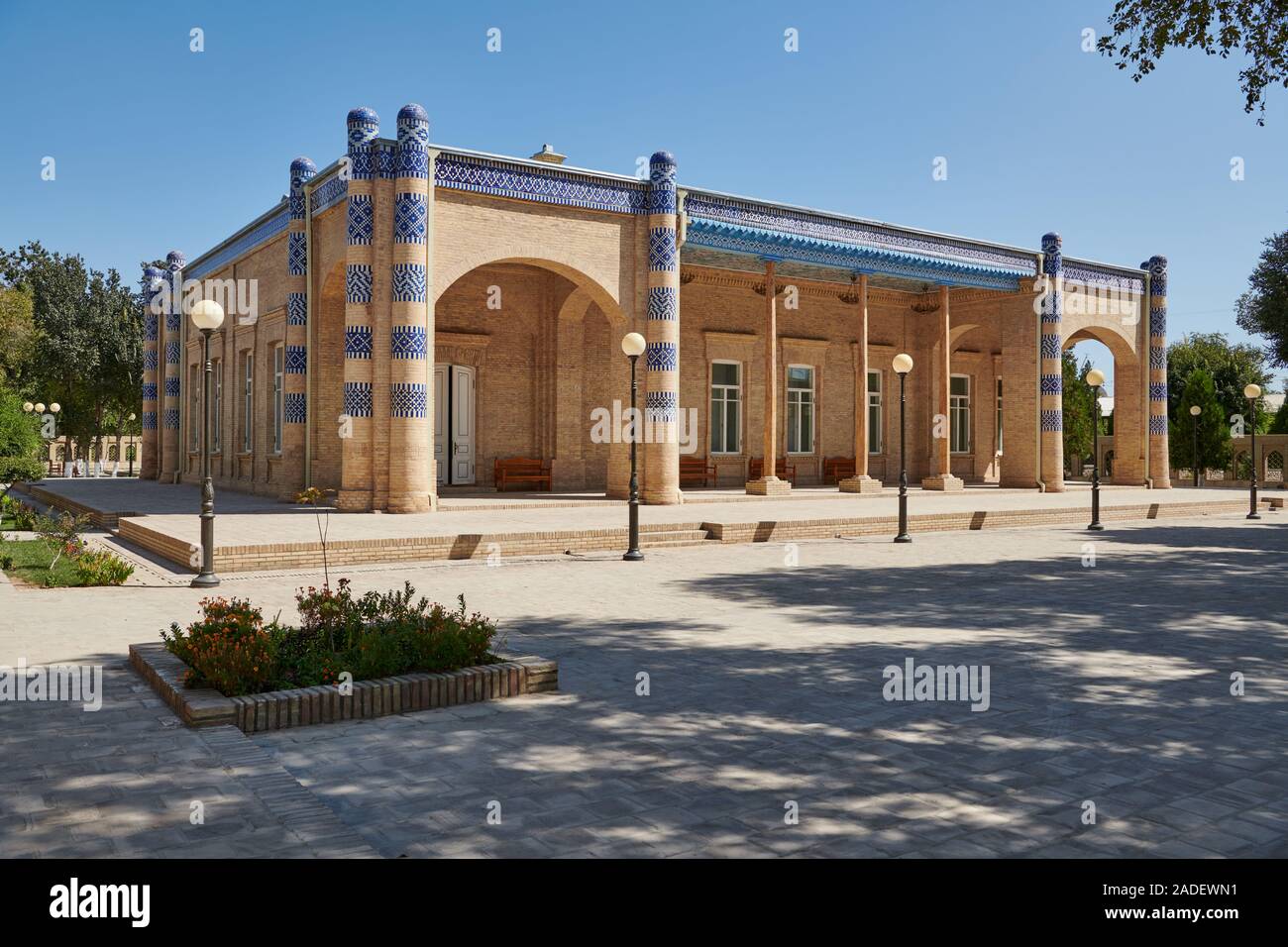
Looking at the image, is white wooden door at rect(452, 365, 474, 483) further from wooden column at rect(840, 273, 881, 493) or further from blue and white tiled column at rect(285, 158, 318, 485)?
wooden column at rect(840, 273, 881, 493)

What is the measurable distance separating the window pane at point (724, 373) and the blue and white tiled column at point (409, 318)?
34.5 feet

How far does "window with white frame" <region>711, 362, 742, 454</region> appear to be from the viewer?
26.4m

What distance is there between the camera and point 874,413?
30.0m

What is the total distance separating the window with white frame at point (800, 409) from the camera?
91.9 feet

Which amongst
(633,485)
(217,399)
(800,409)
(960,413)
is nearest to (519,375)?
(800,409)

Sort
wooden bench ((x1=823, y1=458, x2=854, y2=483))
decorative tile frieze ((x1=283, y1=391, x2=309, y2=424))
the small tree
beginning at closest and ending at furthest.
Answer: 1. decorative tile frieze ((x1=283, y1=391, x2=309, y2=424))
2. wooden bench ((x1=823, y1=458, x2=854, y2=483))
3. the small tree

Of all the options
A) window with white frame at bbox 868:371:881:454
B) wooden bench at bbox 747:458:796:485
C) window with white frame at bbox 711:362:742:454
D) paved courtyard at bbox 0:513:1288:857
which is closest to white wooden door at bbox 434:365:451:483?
window with white frame at bbox 711:362:742:454

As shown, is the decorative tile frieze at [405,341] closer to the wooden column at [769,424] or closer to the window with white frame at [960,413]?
the wooden column at [769,424]

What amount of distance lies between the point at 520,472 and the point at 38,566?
1202 centimetres

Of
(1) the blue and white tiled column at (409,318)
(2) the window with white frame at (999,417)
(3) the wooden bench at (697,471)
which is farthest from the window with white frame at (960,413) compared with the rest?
(1) the blue and white tiled column at (409,318)

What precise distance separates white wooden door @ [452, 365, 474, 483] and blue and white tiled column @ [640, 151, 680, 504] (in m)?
4.70

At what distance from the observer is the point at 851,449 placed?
2928 cm

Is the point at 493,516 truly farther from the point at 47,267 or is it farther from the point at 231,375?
the point at 47,267

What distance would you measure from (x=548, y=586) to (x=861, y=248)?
1628cm
